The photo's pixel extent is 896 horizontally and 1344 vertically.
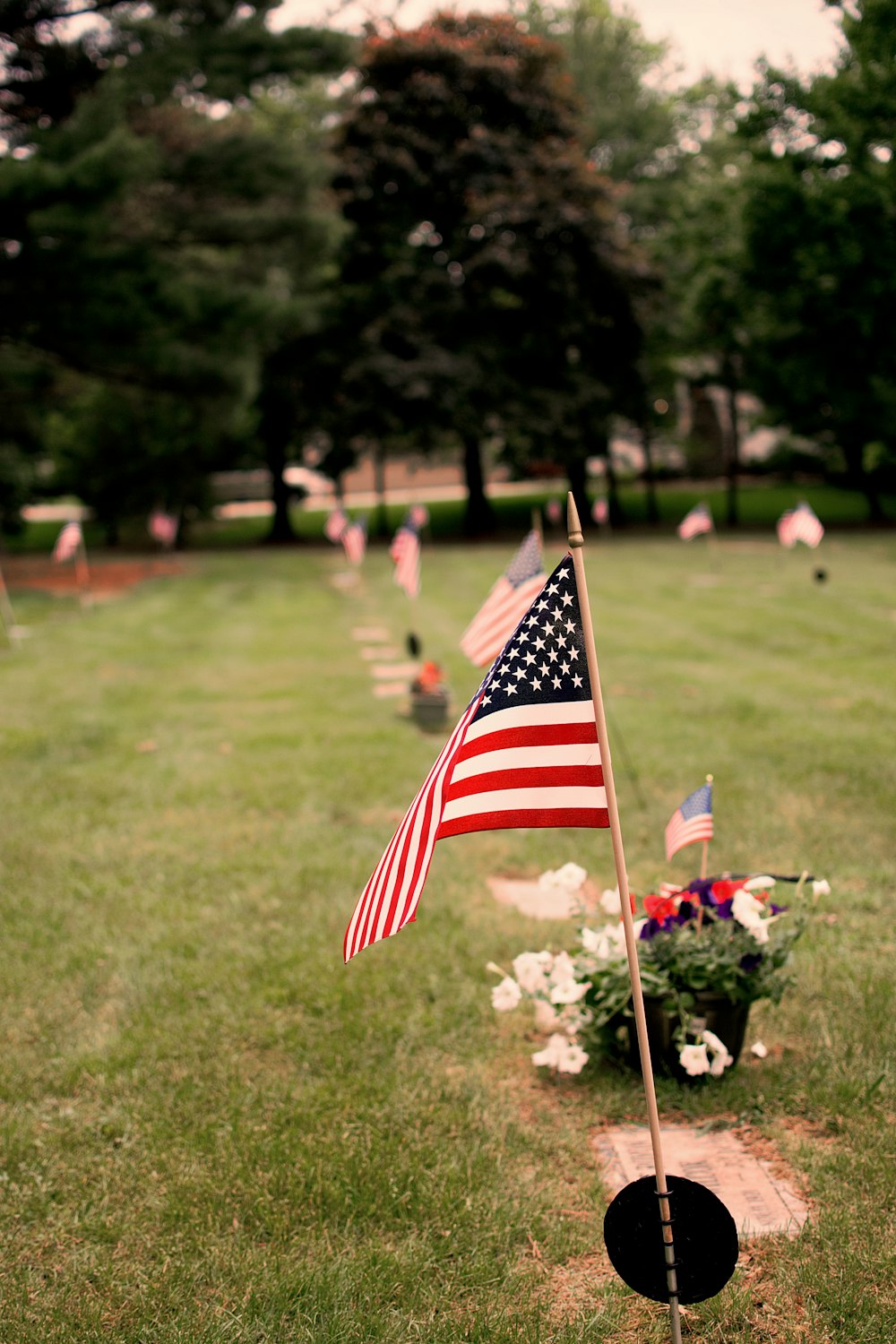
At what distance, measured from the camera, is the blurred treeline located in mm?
16781

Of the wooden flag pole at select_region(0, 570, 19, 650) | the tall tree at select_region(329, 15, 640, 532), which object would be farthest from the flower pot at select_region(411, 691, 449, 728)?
the tall tree at select_region(329, 15, 640, 532)

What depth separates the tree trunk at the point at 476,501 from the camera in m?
30.8

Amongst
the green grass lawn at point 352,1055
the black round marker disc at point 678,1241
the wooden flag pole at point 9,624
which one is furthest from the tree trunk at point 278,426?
the black round marker disc at point 678,1241

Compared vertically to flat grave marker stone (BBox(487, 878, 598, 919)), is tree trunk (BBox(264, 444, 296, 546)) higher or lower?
higher

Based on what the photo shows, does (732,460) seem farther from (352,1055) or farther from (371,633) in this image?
(352,1055)

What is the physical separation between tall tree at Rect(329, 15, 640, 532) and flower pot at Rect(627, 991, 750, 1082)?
22507 millimetres

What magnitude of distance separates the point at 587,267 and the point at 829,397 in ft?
23.0

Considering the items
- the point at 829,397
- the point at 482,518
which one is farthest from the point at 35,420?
the point at 829,397

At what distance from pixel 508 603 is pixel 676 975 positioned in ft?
6.99

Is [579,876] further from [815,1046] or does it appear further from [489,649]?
[489,649]

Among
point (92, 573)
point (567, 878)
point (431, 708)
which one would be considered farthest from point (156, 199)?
point (567, 878)

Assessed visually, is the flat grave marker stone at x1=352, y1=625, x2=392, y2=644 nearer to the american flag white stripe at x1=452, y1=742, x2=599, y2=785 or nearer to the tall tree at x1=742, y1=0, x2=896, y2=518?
the american flag white stripe at x1=452, y1=742, x2=599, y2=785

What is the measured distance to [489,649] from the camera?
16.9 feet

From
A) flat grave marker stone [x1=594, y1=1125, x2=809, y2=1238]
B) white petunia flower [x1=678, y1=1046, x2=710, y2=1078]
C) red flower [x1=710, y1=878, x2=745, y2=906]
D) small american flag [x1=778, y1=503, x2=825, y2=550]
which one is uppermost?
small american flag [x1=778, y1=503, x2=825, y2=550]
